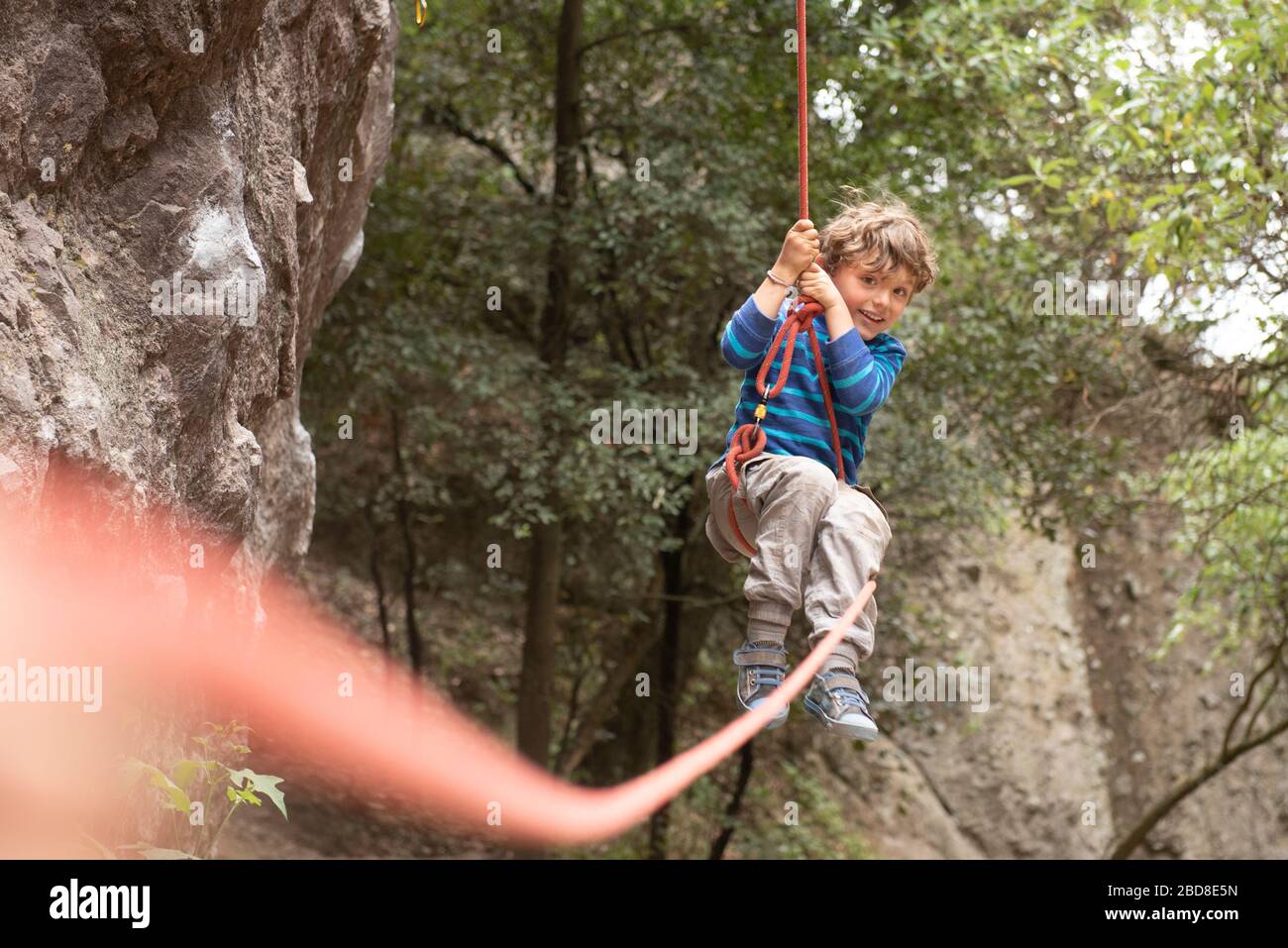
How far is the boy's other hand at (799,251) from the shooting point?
354 cm

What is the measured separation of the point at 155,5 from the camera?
3746 mm

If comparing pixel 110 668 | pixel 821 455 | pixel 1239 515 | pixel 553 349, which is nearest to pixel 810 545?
pixel 821 455

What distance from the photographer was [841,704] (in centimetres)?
340

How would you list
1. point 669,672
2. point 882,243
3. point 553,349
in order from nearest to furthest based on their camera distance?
point 882,243 → point 553,349 → point 669,672

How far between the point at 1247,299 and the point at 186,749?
6.00 m

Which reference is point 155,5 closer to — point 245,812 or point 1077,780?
point 245,812

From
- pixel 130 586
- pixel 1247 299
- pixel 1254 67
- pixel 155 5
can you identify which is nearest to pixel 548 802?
pixel 130 586

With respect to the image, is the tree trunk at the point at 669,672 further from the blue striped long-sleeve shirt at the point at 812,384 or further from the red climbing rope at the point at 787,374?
the red climbing rope at the point at 787,374

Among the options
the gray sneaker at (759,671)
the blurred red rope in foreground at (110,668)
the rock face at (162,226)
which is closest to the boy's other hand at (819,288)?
the blurred red rope in foreground at (110,668)

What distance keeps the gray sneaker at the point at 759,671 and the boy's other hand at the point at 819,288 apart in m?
0.96

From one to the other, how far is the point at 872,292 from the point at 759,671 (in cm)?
114

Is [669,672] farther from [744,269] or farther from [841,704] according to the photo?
[841,704]

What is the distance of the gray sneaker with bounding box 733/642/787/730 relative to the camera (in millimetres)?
3519

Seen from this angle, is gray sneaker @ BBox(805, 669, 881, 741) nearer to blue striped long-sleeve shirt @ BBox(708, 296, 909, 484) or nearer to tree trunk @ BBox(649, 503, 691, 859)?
blue striped long-sleeve shirt @ BBox(708, 296, 909, 484)
